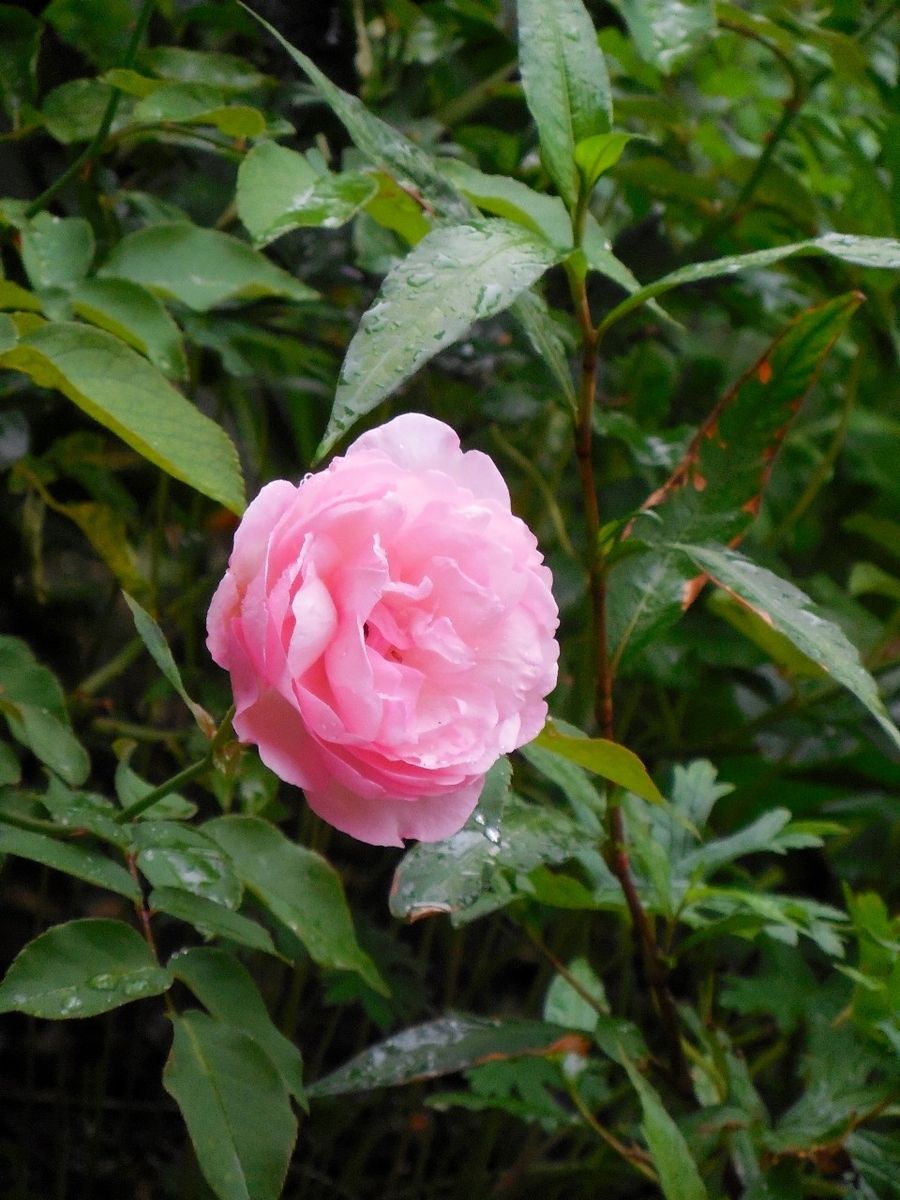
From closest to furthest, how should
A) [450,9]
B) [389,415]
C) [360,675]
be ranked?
1. [360,675]
2. [450,9]
3. [389,415]

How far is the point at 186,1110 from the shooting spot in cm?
47

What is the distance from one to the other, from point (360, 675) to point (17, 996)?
21cm

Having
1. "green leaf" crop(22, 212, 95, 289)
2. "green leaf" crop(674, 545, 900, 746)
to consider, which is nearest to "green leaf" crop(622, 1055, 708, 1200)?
"green leaf" crop(674, 545, 900, 746)

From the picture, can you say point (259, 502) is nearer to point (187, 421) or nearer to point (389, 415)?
point (187, 421)

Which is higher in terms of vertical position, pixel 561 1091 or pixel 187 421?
pixel 187 421

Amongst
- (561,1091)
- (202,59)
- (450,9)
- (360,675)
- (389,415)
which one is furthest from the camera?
(561,1091)

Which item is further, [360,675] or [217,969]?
[217,969]

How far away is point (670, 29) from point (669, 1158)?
2.19ft

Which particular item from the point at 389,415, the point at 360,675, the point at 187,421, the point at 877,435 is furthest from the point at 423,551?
the point at 877,435

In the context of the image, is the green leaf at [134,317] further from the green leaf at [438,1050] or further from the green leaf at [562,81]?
the green leaf at [438,1050]

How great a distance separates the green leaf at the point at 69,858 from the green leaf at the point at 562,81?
37cm

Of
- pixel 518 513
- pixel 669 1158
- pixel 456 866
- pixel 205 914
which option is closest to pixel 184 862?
pixel 205 914

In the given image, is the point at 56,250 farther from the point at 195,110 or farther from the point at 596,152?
the point at 596,152

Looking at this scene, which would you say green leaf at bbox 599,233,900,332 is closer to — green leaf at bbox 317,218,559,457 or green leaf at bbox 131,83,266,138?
green leaf at bbox 317,218,559,457
